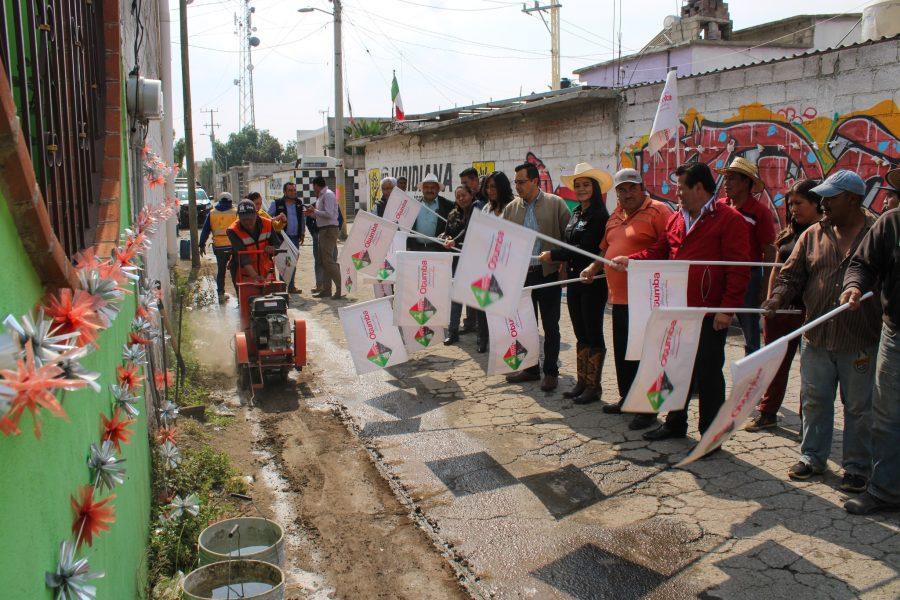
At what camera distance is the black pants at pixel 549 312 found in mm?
7105

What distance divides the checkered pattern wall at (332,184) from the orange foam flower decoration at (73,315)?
24.7 metres

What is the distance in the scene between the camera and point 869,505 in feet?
14.3

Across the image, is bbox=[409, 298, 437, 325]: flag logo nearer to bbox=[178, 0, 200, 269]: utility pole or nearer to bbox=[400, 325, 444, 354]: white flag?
bbox=[400, 325, 444, 354]: white flag

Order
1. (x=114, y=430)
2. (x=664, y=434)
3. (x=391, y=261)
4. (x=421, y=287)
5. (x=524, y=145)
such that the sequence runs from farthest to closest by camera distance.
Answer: (x=524, y=145), (x=391, y=261), (x=421, y=287), (x=664, y=434), (x=114, y=430)

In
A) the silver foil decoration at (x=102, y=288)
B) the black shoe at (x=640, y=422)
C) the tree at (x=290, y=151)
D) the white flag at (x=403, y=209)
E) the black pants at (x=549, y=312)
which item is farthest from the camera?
the tree at (x=290, y=151)

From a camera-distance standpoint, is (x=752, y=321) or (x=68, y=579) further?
(x=752, y=321)

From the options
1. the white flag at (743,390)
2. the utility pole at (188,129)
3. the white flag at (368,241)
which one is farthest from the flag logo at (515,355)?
the utility pole at (188,129)

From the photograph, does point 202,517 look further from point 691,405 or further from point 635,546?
point 691,405

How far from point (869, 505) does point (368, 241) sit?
5.80 meters

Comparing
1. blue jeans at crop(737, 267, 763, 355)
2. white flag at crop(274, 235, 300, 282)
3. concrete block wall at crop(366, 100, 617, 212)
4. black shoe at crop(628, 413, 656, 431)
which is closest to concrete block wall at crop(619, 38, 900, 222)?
concrete block wall at crop(366, 100, 617, 212)

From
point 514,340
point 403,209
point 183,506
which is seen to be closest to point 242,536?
point 183,506

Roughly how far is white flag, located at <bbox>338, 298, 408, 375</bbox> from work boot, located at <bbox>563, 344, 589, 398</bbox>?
5.43 feet

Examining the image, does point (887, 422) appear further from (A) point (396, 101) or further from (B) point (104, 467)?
(A) point (396, 101)

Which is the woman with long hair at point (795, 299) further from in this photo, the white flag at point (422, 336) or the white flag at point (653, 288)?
the white flag at point (422, 336)
